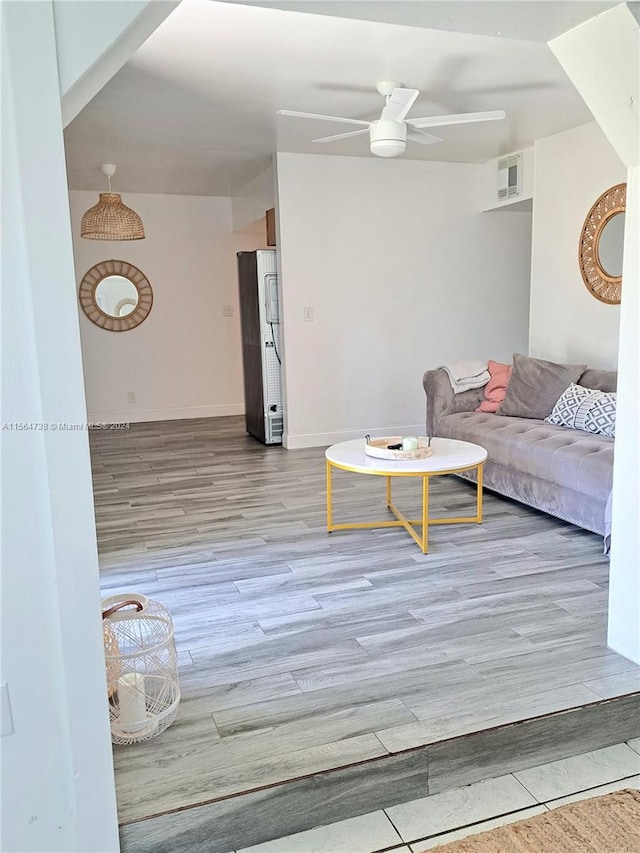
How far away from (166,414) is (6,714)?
21.2ft

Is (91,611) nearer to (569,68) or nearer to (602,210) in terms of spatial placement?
(569,68)

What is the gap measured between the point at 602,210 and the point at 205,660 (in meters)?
4.13

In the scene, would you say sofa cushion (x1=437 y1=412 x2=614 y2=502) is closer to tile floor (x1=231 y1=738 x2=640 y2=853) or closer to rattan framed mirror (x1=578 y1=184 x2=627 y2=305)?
rattan framed mirror (x1=578 y1=184 x2=627 y2=305)

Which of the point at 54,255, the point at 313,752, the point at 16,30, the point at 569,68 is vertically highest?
the point at 569,68

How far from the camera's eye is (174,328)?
305 inches

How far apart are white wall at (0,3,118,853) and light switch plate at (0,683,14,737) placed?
0.03ft

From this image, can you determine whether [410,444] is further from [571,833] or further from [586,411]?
[571,833]

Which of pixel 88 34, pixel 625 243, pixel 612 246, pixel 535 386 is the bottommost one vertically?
pixel 535 386

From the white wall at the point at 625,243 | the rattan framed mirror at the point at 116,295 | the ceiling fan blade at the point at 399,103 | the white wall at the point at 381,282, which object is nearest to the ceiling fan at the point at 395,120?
the ceiling fan blade at the point at 399,103

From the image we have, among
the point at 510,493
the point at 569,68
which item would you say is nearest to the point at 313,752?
the point at 569,68

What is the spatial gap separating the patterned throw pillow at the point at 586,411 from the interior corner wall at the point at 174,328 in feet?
15.1

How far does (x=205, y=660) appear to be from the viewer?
2.33 metres

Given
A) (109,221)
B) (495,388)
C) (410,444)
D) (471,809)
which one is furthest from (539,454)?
(109,221)

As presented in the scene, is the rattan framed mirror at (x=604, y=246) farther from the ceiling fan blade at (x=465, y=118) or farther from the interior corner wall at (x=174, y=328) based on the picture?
the interior corner wall at (x=174, y=328)
